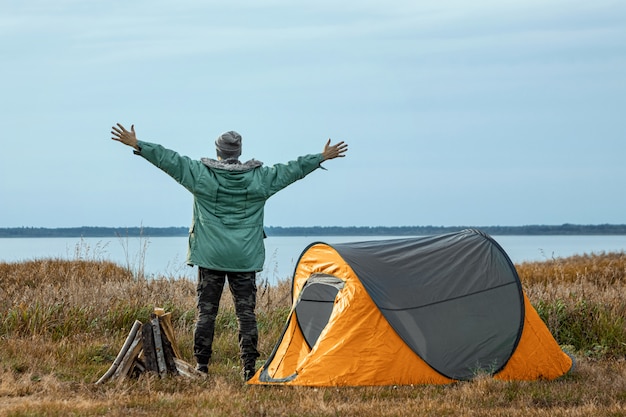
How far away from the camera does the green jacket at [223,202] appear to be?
7.88 m

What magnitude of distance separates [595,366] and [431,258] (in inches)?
93.0

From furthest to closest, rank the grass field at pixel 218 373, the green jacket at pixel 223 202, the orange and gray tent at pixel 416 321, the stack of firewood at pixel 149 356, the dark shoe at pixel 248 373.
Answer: the dark shoe at pixel 248 373 → the stack of firewood at pixel 149 356 → the green jacket at pixel 223 202 → the orange and gray tent at pixel 416 321 → the grass field at pixel 218 373

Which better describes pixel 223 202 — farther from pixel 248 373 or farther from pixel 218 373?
pixel 218 373

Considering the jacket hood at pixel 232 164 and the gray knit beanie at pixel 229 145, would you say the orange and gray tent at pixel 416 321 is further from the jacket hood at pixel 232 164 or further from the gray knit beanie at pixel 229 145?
the gray knit beanie at pixel 229 145

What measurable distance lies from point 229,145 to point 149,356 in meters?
2.32

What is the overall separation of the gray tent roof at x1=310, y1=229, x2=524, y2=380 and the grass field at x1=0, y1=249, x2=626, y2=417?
42 centimetres

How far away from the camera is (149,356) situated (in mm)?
8062

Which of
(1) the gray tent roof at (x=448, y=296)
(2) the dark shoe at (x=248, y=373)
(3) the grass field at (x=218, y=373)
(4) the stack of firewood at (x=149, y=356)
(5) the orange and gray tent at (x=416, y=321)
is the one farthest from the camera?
(2) the dark shoe at (x=248, y=373)

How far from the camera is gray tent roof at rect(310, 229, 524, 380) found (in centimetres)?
776

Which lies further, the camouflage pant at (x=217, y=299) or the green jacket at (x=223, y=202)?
the camouflage pant at (x=217, y=299)

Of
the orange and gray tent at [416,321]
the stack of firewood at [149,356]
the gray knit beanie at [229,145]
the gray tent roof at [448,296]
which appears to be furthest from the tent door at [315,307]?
the gray knit beanie at [229,145]

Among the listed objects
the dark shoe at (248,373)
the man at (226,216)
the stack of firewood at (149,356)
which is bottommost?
the dark shoe at (248,373)

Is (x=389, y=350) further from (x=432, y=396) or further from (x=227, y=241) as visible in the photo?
(x=227, y=241)

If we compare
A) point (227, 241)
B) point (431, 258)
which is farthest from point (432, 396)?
point (227, 241)
